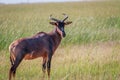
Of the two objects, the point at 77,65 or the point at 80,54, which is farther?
the point at 80,54

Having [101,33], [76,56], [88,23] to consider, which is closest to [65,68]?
[76,56]

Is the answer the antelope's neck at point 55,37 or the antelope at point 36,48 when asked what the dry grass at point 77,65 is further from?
the antelope's neck at point 55,37

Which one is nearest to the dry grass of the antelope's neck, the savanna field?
the savanna field

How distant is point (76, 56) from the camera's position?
452 inches

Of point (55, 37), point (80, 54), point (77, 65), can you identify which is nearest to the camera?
point (55, 37)

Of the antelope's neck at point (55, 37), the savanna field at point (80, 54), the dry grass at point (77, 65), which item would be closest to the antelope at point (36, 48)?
the antelope's neck at point (55, 37)

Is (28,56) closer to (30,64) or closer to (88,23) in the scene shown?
(30,64)

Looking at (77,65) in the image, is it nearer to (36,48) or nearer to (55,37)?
(55,37)

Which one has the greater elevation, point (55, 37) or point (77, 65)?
point (55, 37)

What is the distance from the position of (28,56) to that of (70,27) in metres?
7.70

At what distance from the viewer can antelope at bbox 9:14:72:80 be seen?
8273 mm

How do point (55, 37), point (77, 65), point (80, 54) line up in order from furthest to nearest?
point (80, 54) → point (77, 65) → point (55, 37)

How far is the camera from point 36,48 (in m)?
8.88

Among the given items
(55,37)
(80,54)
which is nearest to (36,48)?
(55,37)
